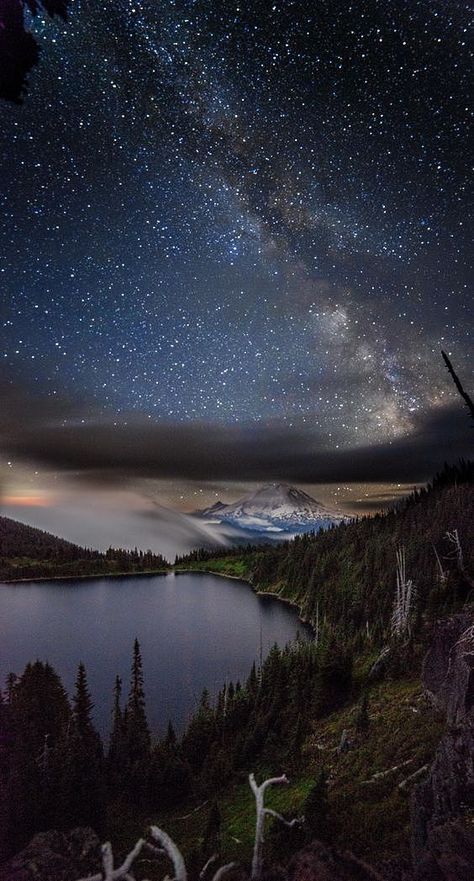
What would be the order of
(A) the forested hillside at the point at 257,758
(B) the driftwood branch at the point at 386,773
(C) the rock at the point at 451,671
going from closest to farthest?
(C) the rock at the point at 451,671 → (A) the forested hillside at the point at 257,758 → (B) the driftwood branch at the point at 386,773

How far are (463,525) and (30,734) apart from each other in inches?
4707

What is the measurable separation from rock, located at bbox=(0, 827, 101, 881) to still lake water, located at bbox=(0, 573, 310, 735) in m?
41.4

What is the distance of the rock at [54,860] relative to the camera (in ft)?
55.1

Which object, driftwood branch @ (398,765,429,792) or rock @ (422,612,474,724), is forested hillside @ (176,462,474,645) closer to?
rock @ (422,612,474,724)

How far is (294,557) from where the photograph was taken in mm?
198000

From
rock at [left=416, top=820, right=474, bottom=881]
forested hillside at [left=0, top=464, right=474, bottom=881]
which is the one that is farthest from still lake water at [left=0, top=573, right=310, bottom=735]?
rock at [left=416, top=820, right=474, bottom=881]

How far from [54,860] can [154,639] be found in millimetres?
114986

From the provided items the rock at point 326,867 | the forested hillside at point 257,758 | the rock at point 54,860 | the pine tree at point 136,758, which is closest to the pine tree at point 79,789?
the forested hillside at point 257,758

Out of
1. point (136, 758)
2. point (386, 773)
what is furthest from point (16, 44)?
point (136, 758)

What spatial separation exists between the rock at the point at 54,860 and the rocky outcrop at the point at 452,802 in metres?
15.3

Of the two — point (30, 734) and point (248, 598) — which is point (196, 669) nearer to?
point (30, 734)

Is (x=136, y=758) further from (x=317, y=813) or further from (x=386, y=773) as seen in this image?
(x=317, y=813)

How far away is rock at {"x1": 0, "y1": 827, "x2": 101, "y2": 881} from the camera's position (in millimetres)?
16797

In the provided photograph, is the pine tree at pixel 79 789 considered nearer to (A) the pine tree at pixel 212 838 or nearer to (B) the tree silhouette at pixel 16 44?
(A) the pine tree at pixel 212 838
